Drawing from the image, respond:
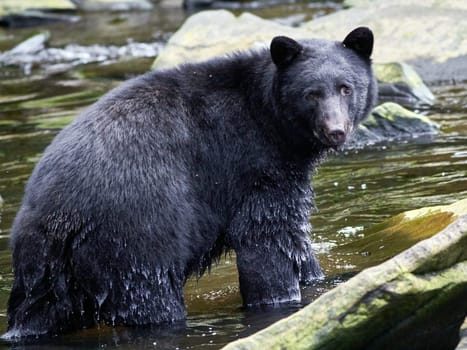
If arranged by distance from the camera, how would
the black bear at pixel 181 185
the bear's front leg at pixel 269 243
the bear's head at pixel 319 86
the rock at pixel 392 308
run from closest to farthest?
the rock at pixel 392 308
the black bear at pixel 181 185
the bear's head at pixel 319 86
the bear's front leg at pixel 269 243

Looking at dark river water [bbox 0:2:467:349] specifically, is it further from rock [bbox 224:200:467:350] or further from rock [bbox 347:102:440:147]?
rock [bbox 224:200:467:350]

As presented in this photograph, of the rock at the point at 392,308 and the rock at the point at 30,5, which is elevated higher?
the rock at the point at 392,308

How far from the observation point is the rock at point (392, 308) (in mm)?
4590

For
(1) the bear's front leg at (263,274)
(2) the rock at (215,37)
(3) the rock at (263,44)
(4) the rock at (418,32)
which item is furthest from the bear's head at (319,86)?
(2) the rock at (215,37)

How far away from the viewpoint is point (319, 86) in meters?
6.82

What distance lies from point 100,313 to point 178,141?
1.19 metres

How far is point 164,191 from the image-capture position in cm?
657

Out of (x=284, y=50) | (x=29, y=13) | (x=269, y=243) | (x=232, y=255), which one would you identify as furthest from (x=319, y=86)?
(x=29, y=13)

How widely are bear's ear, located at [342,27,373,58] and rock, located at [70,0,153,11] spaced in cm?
2214

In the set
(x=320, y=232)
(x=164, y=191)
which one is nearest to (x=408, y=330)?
(x=164, y=191)

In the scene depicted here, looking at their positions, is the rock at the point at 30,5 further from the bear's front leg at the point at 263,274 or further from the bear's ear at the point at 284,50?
the bear's front leg at the point at 263,274

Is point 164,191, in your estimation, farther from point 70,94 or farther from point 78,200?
point 70,94

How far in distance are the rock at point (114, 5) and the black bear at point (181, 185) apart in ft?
72.6

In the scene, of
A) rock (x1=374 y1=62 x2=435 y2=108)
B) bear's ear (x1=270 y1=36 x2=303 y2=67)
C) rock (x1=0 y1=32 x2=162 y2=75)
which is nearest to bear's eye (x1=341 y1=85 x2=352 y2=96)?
bear's ear (x1=270 y1=36 x2=303 y2=67)
